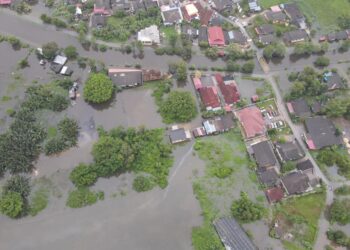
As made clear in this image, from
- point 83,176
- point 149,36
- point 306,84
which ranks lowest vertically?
point 83,176

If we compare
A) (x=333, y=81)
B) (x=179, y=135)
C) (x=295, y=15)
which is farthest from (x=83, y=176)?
(x=295, y=15)

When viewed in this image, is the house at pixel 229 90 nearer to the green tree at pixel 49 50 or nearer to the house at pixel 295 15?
the house at pixel 295 15

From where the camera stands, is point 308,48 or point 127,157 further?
point 308,48

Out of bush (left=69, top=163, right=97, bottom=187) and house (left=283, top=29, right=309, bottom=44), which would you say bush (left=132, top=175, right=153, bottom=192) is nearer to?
bush (left=69, top=163, right=97, bottom=187)

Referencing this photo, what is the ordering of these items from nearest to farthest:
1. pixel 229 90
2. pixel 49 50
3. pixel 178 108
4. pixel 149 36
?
pixel 178 108, pixel 229 90, pixel 49 50, pixel 149 36

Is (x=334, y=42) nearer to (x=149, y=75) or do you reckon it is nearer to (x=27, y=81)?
(x=149, y=75)

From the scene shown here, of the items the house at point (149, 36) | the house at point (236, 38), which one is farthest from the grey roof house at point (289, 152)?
the house at point (149, 36)

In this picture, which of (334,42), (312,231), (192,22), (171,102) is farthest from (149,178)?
(334,42)

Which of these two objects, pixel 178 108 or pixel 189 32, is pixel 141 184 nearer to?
pixel 178 108
